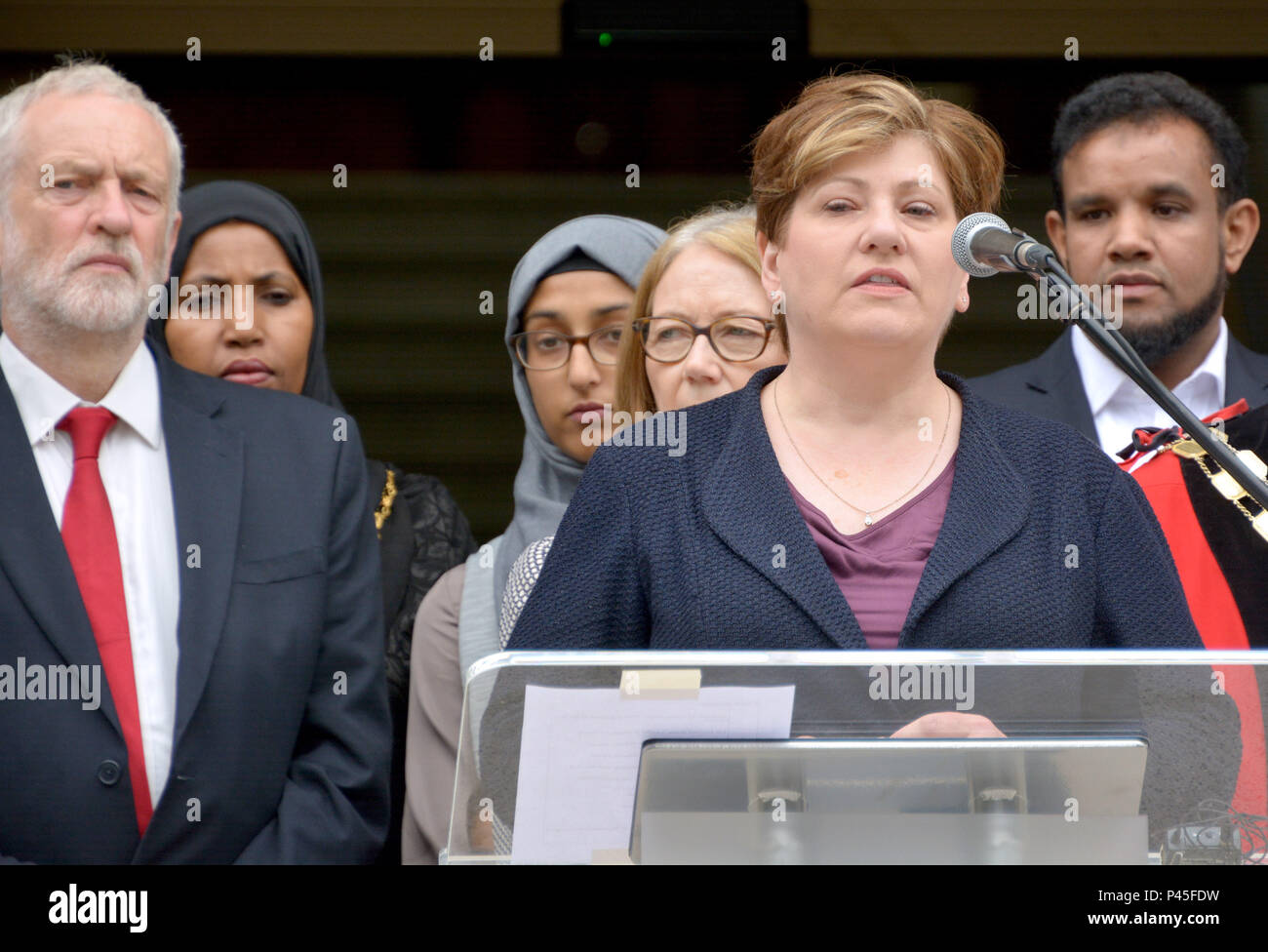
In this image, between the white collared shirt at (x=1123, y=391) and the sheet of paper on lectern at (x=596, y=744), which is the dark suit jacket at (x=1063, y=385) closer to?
the white collared shirt at (x=1123, y=391)

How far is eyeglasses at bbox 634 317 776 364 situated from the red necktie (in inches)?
36.1

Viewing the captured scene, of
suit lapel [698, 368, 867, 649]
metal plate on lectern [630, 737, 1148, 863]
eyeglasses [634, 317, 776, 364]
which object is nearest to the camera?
metal plate on lectern [630, 737, 1148, 863]

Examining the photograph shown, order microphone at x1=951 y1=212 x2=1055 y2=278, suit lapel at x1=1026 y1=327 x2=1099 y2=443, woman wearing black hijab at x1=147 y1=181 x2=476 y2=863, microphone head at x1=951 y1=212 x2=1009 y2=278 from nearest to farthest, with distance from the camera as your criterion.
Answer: microphone at x1=951 y1=212 x2=1055 y2=278, microphone head at x1=951 y1=212 x2=1009 y2=278, suit lapel at x1=1026 y1=327 x2=1099 y2=443, woman wearing black hijab at x1=147 y1=181 x2=476 y2=863

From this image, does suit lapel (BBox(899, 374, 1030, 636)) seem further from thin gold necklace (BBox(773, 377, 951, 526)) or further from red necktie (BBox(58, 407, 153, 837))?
red necktie (BBox(58, 407, 153, 837))

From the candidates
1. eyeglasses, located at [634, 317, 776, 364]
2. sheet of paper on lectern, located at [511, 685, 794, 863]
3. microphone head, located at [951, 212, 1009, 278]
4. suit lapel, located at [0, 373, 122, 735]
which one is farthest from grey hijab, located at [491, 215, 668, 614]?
sheet of paper on lectern, located at [511, 685, 794, 863]

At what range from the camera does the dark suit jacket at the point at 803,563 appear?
73.5 inches

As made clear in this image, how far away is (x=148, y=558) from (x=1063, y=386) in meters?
1.65

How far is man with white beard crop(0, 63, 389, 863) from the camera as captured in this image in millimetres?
2395

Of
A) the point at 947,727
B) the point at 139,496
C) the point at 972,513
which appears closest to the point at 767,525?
the point at 972,513

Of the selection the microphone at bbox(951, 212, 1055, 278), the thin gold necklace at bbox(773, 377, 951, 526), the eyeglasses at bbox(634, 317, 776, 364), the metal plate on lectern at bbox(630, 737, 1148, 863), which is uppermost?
the eyeglasses at bbox(634, 317, 776, 364)

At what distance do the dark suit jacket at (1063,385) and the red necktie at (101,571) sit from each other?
5.06 feet

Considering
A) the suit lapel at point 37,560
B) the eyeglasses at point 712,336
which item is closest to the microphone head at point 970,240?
the eyeglasses at point 712,336
